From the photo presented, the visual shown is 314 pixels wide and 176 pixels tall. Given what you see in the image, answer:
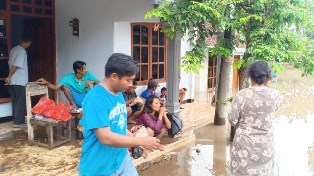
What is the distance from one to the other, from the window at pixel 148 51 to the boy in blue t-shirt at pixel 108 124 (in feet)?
19.6

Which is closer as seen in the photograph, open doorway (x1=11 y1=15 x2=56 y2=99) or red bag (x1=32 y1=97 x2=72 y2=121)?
red bag (x1=32 y1=97 x2=72 y2=121)

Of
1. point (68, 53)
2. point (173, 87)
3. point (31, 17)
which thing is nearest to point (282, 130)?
point (173, 87)

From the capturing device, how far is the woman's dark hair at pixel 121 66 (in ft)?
7.33

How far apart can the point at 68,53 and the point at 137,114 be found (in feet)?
8.51

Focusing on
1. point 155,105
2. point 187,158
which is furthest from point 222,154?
point 155,105

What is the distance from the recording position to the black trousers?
21.5 ft

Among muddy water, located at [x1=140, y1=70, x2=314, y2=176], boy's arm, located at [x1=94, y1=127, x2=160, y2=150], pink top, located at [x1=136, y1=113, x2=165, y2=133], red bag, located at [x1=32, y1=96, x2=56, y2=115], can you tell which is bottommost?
muddy water, located at [x1=140, y1=70, x2=314, y2=176]

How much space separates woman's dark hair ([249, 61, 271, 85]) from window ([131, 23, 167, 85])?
5224 millimetres

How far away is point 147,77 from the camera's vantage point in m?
9.02

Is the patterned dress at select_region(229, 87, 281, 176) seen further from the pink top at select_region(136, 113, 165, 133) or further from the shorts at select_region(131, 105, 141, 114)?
the shorts at select_region(131, 105, 141, 114)

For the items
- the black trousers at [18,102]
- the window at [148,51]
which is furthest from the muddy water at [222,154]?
the black trousers at [18,102]

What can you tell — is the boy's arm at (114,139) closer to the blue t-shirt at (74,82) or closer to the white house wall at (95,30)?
the blue t-shirt at (74,82)

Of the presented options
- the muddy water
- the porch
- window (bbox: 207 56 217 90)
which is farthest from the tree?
window (bbox: 207 56 217 90)

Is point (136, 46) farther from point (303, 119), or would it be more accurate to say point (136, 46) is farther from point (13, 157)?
point (303, 119)
